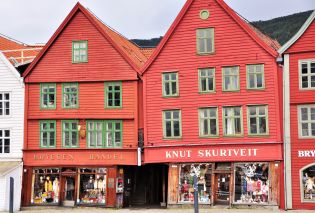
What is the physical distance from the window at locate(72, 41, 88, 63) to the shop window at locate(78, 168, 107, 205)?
727cm

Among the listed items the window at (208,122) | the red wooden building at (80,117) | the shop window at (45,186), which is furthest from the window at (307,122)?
the shop window at (45,186)

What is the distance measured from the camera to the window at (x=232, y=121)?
36.4 m

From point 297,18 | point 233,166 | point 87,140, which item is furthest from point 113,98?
point 297,18

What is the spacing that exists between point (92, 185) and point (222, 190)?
8541mm

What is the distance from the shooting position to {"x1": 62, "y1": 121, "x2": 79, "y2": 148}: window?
3959cm

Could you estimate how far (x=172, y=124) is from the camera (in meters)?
37.8

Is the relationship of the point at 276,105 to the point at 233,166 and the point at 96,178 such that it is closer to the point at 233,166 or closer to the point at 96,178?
the point at 233,166

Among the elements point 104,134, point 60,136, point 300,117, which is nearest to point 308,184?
point 300,117

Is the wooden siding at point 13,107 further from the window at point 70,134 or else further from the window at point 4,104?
the window at point 70,134

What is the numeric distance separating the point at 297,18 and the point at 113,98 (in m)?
60.3

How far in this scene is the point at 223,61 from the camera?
37.1m

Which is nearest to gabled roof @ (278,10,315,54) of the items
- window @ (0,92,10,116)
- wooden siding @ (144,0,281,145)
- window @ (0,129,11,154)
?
wooden siding @ (144,0,281,145)

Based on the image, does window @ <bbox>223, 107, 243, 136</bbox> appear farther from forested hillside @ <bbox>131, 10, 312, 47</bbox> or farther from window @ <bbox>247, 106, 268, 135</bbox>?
forested hillside @ <bbox>131, 10, 312, 47</bbox>

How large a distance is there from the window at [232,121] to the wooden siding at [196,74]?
270 millimetres
